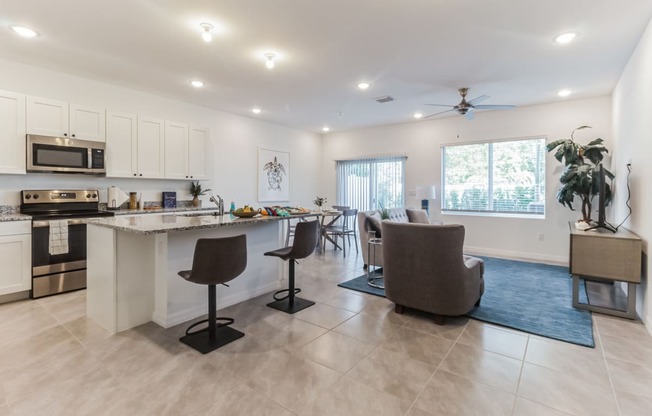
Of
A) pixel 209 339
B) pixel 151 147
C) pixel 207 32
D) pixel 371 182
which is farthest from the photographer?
pixel 371 182

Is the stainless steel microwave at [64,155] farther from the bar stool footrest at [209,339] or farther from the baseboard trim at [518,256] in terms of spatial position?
the baseboard trim at [518,256]

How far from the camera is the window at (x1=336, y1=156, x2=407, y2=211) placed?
7.15 meters

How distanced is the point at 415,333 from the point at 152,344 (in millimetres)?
2114

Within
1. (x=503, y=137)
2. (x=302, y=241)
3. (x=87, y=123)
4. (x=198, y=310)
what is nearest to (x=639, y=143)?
(x=503, y=137)

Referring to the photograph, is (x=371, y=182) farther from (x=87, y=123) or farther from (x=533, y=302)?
(x=87, y=123)

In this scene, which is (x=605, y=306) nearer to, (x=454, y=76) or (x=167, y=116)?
(x=454, y=76)

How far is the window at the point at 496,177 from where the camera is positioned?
5.66 metres

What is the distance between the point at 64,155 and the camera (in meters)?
3.90

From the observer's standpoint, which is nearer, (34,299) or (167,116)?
(34,299)

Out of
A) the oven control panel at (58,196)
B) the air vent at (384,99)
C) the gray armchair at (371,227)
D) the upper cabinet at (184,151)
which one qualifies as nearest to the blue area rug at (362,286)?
the gray armchair at (371,227)

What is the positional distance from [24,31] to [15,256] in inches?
88.0

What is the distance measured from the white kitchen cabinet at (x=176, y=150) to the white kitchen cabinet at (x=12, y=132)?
160 cm

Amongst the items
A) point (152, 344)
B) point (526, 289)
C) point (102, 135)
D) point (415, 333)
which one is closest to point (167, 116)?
point (102, 135)

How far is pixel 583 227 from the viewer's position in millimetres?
3652
